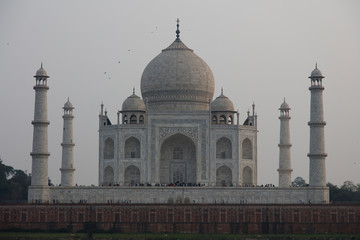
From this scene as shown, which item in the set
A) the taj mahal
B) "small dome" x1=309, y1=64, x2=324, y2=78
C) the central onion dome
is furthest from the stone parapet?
the central onion dome

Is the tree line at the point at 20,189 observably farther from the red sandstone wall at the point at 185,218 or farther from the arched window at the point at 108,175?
the red sandstone wall at the point at 185,218

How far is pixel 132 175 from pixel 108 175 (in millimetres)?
1527

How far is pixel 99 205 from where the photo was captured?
3809 cm

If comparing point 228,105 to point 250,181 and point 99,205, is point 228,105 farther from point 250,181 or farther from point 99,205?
point 99,205

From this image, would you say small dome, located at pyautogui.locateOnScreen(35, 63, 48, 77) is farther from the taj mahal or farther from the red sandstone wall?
the red sandstone wall

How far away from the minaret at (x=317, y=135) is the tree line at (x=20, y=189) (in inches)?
279

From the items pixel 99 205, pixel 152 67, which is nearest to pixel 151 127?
pixel 152 67

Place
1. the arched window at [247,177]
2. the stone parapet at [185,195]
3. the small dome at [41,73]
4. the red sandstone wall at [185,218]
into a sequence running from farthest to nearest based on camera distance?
the arched window at [247,177] < the small dome at [41,73] < the stone parapet at [185,195] < the red sandstone wall at [185,218]

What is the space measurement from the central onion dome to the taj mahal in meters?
0.05

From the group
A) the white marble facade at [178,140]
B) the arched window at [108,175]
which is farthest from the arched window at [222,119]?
the arched window at [108,175]

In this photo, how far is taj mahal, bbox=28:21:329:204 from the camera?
41531mm

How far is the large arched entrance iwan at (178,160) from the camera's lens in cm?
4600

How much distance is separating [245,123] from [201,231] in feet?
37.9

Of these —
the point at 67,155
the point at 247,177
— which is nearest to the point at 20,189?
the point at 67,155
